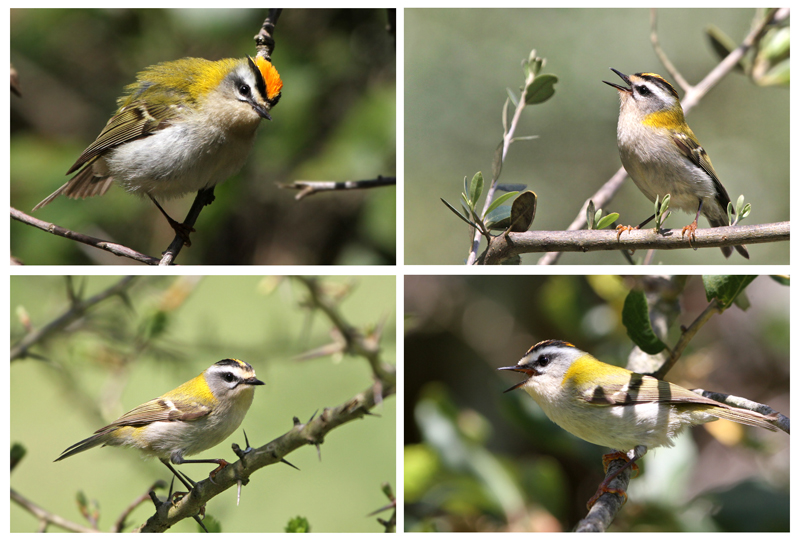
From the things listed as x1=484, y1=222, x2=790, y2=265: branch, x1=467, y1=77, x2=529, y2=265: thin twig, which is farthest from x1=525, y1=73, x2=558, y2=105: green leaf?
x1=484, y1=222, x2=790, y2=265: branch

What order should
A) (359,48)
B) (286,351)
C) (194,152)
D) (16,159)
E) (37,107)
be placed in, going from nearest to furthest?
(194,152) → (286,351) → (16,159) → (359,48) → (37,107)

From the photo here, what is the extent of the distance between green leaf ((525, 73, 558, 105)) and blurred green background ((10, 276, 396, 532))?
65cm

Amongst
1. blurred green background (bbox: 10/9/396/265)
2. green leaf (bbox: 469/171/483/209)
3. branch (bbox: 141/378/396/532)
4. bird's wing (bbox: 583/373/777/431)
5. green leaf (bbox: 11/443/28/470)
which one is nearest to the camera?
branch (bbox: 141/378/396/532)

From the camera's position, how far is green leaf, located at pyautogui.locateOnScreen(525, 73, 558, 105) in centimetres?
160

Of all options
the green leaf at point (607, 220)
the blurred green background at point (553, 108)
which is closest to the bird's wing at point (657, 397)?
the blurred green background at point (553, 108)

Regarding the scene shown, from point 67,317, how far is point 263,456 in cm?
83

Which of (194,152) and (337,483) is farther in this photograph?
(337,483)

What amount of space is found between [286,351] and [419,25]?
1.09 metres

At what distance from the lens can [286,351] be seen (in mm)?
2066

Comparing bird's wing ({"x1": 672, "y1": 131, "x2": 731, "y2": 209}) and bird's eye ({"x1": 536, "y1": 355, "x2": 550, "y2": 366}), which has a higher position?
bird's wing ({"x1": 672, "y1": 131, "x2": 731, "y2": 209})

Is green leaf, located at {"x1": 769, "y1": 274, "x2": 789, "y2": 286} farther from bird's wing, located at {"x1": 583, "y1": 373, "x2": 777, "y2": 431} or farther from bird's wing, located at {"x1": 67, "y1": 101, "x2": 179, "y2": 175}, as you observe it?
bird's wing, located at {"x1": 67, "y1": 101, "x2": 179, "y2": 175}

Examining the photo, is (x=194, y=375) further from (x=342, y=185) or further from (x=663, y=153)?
(x=663, y=153)
